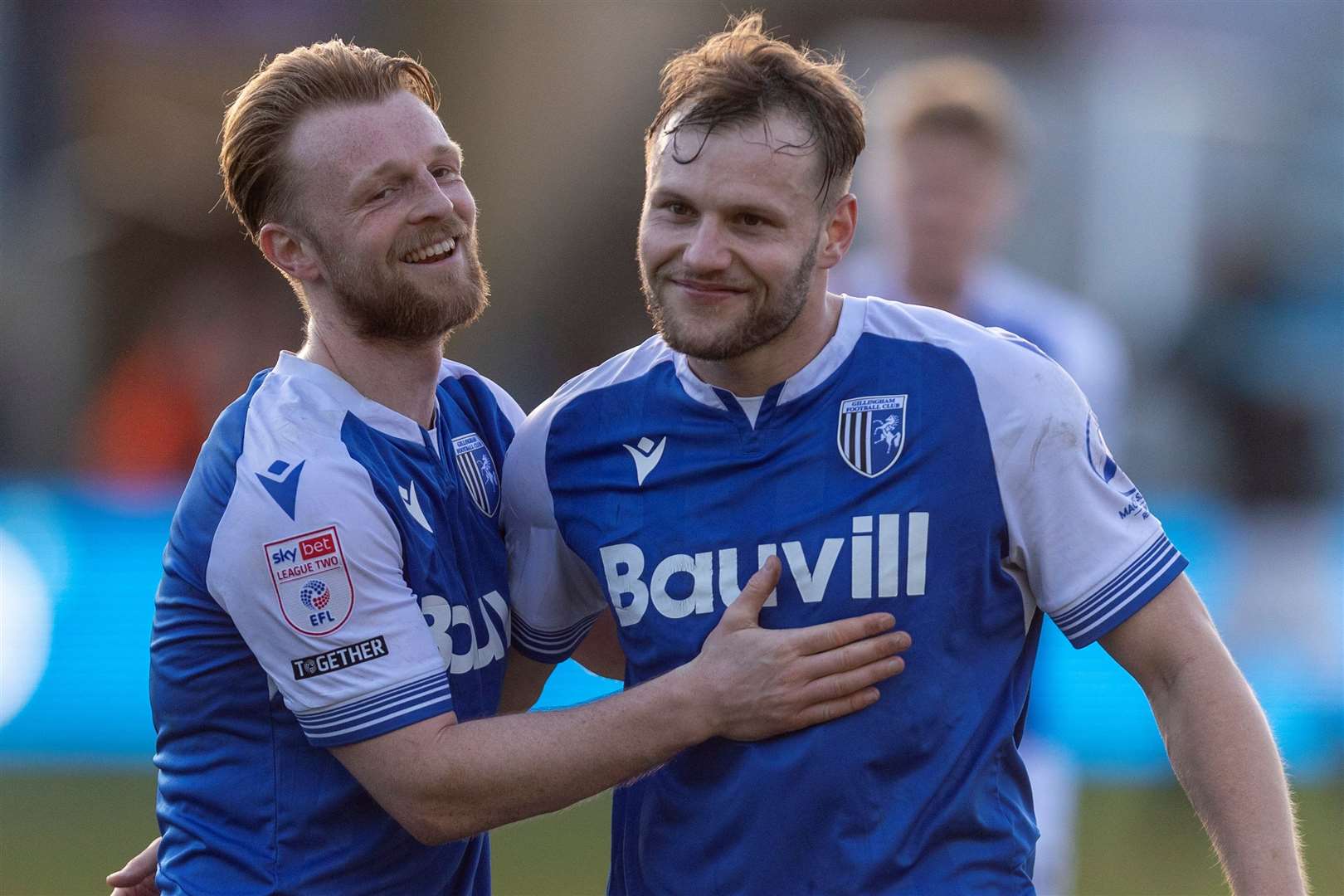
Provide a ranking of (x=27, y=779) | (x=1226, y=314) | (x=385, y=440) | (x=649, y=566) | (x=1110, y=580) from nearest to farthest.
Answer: (x=1110, y=580), (x=649, y=566), (x=385, y=440), (x=27, y=779), (x=1226, y=314)

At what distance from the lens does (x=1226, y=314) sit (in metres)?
12.1

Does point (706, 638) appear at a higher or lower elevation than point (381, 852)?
higher

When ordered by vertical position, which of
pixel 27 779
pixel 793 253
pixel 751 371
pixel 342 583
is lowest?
pixel 27 779

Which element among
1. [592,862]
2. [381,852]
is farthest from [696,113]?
[592,862]

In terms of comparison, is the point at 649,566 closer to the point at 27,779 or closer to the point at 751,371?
the point at 751,371

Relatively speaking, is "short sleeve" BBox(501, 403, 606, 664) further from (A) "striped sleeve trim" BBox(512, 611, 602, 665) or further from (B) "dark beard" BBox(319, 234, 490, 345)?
(B) "dark beard" BBox(319, 234, 490, 345)

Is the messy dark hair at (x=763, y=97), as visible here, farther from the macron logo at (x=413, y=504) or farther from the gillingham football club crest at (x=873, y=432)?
the macron logo at (x=413, y=504)

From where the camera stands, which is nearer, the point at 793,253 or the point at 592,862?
the point at 793,253

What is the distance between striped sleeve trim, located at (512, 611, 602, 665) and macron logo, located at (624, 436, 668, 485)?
0.55m

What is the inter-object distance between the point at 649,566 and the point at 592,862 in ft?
15.2

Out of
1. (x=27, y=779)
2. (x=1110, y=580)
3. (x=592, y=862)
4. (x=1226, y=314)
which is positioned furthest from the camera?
(x=1226, y=314)

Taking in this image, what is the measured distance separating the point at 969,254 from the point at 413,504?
3.03m

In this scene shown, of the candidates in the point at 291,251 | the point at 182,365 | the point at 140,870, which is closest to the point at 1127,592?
the point at 291,251

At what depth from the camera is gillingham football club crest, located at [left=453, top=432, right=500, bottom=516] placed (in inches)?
135
